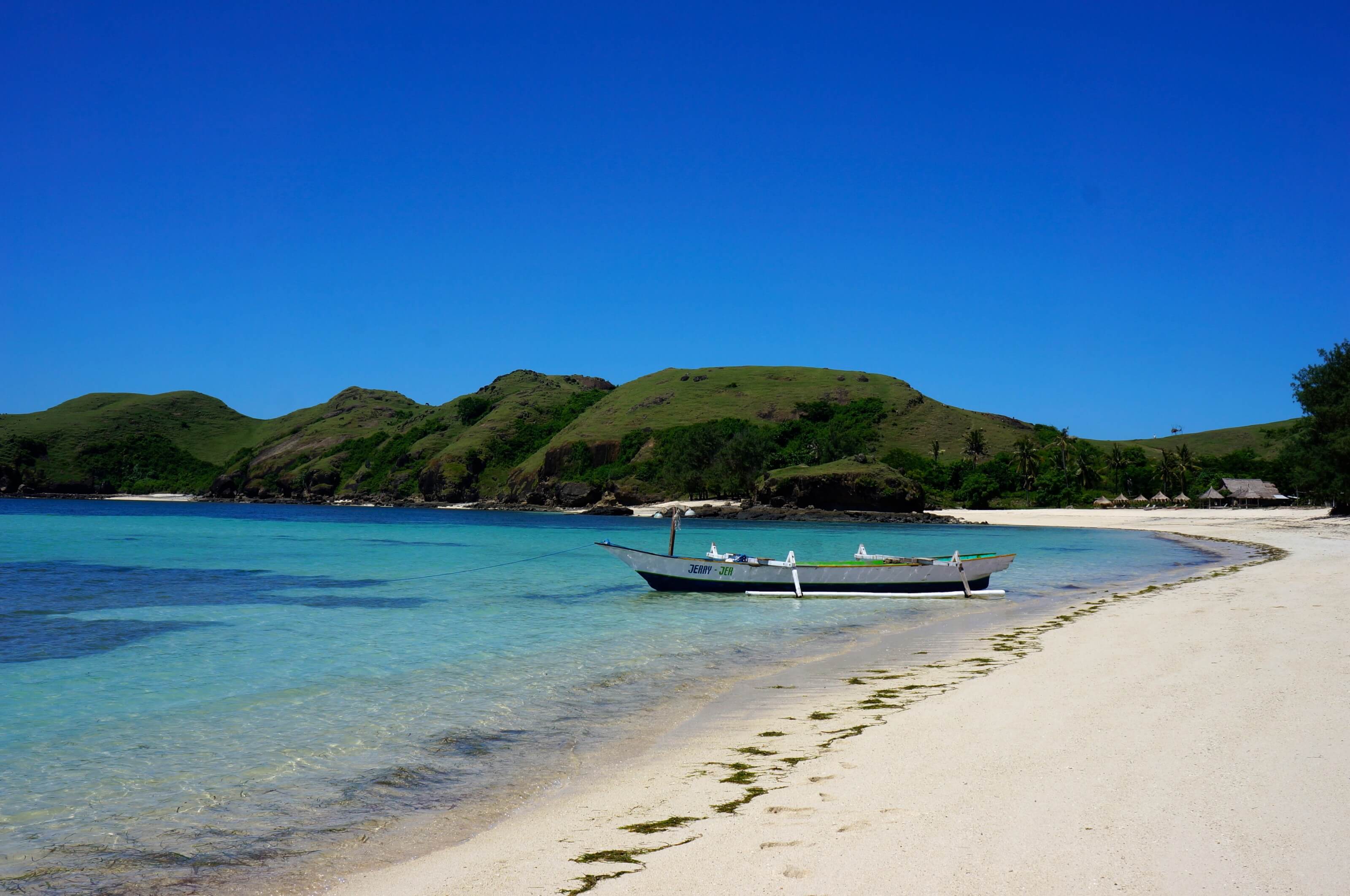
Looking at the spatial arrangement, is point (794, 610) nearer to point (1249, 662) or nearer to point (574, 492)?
point (1249, 662)

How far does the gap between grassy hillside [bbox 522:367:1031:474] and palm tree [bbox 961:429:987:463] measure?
920 centimetres

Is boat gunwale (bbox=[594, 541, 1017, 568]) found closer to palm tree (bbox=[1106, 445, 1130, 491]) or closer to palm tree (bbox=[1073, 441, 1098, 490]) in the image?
palm tree (bbox=[1073, 441, 1098, 490])

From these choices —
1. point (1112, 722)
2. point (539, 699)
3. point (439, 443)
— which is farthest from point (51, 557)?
point (439, 443)

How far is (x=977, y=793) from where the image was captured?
6414 millimetres

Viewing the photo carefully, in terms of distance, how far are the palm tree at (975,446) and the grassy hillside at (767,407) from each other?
920 centimetres

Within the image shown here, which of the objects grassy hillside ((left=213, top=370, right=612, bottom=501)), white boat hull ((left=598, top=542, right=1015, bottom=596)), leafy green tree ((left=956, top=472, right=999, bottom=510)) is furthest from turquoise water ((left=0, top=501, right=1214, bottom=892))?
grassy hillside ((left=213, top=370, right=612, bottom=501))

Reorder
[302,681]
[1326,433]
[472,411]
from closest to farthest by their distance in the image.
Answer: [302,681] < [1326,433] < [472,411]

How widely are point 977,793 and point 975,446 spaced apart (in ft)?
410

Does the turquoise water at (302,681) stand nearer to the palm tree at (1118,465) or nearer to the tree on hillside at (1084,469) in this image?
the tree on hillside at (1084,469)

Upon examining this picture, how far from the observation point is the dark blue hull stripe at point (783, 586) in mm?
25156

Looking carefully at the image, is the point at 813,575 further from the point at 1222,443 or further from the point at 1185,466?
the point at 1222,443

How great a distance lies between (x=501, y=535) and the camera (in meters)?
63.8

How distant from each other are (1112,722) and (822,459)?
117m

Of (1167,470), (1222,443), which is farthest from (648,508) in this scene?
(1222,443)
